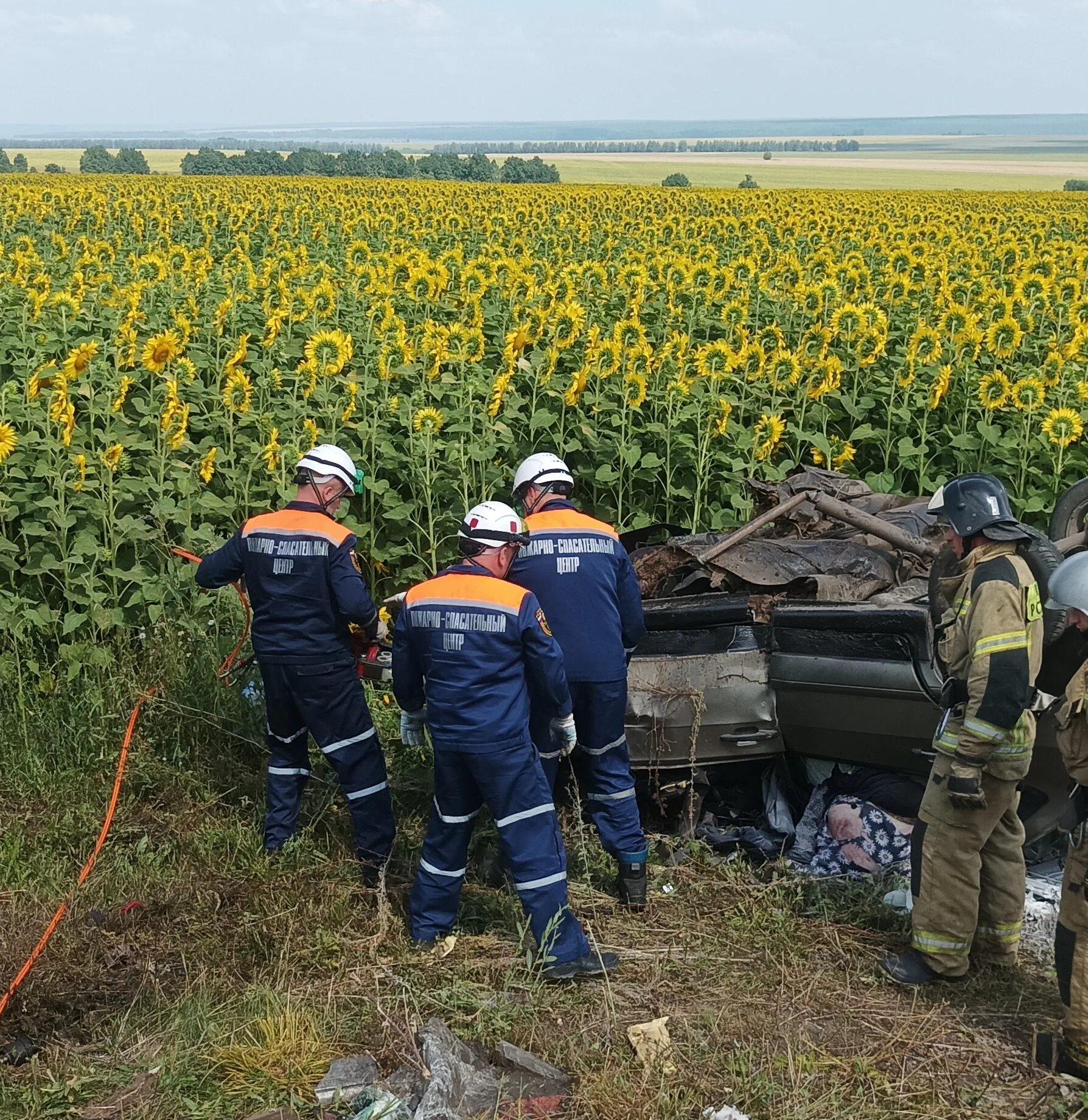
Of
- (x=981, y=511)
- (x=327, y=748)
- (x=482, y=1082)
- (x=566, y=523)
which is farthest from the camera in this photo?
(x=327, y=748)

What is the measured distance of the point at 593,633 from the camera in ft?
20.1

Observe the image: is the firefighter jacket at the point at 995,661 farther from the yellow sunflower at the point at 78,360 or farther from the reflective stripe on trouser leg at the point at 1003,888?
the yellow sunflower at the point at 78,360

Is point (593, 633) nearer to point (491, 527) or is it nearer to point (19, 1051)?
point (491, 527)

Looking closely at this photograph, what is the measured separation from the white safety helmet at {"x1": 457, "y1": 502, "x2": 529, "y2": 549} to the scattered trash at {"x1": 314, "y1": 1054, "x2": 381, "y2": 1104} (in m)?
2.03

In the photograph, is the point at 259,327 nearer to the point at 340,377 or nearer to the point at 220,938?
the point at 340,377

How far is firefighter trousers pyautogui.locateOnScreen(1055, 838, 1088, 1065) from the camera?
4.77 m

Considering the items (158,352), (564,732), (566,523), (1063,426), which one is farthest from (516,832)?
(1063,426)

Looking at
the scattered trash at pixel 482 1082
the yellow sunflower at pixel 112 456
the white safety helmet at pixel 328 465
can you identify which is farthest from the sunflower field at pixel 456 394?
the scattered trash at pixel 482 1082

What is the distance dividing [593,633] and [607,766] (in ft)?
2.12

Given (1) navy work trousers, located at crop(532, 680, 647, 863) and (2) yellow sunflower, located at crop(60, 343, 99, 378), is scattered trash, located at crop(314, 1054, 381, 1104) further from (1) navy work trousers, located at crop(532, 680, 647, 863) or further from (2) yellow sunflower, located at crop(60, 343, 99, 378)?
(2) yellow sunflower, located at crop(60, 343, 99, 378)

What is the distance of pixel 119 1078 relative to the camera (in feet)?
15.8

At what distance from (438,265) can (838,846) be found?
9374 mm

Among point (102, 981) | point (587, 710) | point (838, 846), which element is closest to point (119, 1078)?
point (102, 981)

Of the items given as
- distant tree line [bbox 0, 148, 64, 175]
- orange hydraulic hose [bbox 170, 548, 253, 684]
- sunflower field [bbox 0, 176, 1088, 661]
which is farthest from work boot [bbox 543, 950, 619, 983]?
distant tree line [bbox 0, 148, 64, 175]
